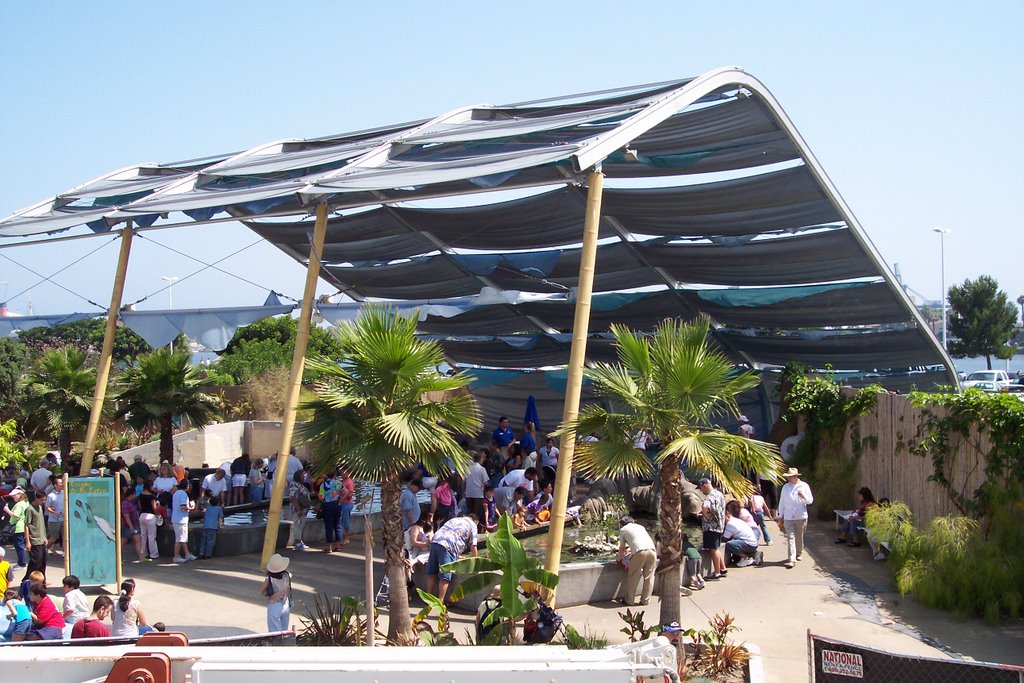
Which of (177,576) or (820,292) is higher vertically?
(820,292)

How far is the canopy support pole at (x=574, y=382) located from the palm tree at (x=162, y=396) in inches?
397

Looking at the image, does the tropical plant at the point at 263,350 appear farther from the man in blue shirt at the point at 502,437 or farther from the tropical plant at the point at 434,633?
the tropical plant at the point at 434,633

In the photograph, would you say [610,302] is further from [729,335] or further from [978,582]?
[978,582]

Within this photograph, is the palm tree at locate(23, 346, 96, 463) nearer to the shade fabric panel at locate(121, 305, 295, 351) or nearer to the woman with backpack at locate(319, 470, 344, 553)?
the shade fabric panel at locate(121, 305, 295, 351)

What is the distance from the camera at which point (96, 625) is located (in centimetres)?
891

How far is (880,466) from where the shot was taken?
15.6 metres

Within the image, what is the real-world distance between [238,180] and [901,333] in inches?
544

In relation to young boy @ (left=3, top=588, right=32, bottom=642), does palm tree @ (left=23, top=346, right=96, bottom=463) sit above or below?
above

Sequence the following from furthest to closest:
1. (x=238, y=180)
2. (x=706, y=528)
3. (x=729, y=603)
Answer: (x=238, y=180)
(x=706, y=528)
(x=729, y=603)

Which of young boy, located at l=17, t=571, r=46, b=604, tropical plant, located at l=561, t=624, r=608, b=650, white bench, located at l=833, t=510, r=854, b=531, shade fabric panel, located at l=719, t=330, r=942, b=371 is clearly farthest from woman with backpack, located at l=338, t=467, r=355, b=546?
shade fabric panel, located at l=719, t=330, r=942, b=371

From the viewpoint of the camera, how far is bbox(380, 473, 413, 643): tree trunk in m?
10.1

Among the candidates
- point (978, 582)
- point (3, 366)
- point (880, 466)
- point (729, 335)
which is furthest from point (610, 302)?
point (3, 366)

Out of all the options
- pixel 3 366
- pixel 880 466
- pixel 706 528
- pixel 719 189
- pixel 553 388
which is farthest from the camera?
pixel 3 366

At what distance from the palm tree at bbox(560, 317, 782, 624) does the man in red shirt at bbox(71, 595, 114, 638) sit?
486cm
